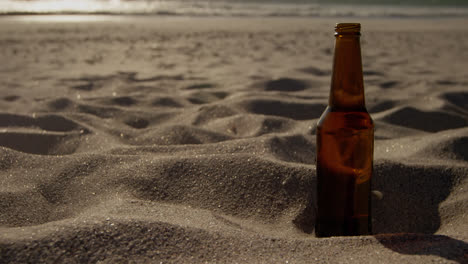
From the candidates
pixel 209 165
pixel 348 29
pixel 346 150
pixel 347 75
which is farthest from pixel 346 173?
pixel 209 165

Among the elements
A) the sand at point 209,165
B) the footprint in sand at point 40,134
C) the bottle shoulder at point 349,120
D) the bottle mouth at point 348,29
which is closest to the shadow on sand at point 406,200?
the sand at point 209,165

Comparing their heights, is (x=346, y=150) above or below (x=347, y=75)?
below

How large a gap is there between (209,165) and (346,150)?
0.46 m

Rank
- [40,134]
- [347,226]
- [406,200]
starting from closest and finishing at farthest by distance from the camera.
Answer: [347,226] → [406,200] → [40,134]

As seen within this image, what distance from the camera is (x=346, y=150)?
1.12m

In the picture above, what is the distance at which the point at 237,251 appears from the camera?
967mm

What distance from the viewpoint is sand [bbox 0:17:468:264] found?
0.96 m

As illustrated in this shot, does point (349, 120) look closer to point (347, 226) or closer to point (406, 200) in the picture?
point (347, 226)

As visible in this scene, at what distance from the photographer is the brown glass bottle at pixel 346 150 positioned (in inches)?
43.8

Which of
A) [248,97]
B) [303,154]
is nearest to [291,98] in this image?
[248,97]

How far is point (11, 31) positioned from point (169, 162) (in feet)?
21.2

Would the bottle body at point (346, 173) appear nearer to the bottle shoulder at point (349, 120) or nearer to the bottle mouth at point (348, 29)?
the bottle shoulder at point (349, 120)

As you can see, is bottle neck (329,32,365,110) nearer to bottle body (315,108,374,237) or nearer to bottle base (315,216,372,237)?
bottle body (315,108,374,237)

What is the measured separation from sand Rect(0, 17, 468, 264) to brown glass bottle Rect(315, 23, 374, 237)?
3.8 inches
